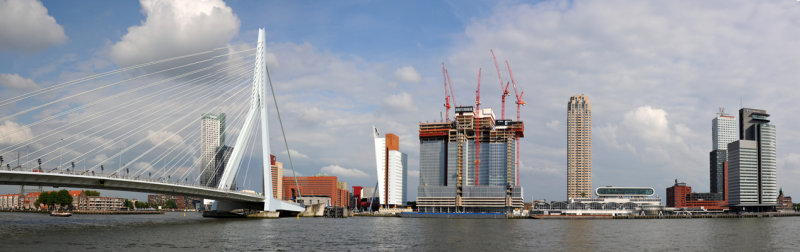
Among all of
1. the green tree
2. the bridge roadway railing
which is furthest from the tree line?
the bridge roadway railing

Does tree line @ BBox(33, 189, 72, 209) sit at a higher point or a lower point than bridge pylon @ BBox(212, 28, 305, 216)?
lower

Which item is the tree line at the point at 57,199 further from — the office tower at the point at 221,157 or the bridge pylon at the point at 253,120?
the bridge pylon at the point at 253,120

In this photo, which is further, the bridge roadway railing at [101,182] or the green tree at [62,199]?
the green tree at [62,199]

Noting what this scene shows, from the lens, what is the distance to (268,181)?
3912 inches

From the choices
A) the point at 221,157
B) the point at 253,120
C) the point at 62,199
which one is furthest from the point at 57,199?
the point at 253,120

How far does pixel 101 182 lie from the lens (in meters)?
73.2

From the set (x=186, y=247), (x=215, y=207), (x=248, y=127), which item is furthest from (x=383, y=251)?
(x=215, y=207)

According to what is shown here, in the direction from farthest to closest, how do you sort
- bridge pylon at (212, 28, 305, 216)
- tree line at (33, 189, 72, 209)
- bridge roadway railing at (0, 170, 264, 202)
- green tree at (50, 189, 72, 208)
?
tree line at (33, 189, 72, 209) → green tree at (50, 189, 72, 208) → bridge pylon at (212, 28, 305, 216) → bridge roadway railing at (0, 170, 264, 202)

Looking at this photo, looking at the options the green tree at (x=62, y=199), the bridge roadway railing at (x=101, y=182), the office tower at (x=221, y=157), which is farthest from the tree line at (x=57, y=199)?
the bridge roadway railing at (x=101, y=182)

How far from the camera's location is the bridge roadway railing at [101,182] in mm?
63953

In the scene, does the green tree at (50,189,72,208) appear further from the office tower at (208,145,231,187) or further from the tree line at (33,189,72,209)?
the office tower at (208,145,231,187)

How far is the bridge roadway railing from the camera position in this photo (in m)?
64.0

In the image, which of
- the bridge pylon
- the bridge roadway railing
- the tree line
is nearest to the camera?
the bridge roadway railing

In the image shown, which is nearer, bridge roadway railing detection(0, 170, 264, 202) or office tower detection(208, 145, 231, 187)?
bridge roadway railing detection(0, 170, 264, 202)
